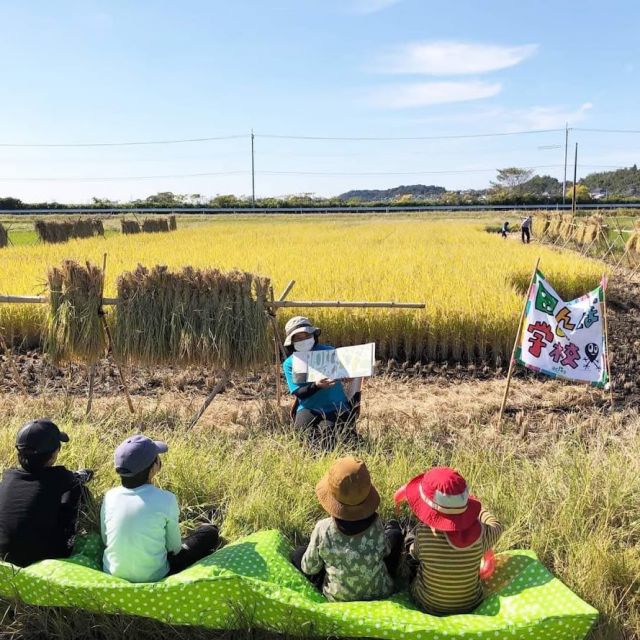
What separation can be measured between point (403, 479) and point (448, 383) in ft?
11.9

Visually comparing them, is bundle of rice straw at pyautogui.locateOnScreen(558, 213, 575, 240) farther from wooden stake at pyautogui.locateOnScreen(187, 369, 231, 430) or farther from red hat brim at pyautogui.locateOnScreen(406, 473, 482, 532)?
red hat brim at pyautogui.locateOnScreen(406, 473, 482, 532)

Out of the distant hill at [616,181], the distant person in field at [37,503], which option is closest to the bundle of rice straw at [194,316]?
the distant person in field at [37,503]

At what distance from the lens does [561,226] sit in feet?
80.2

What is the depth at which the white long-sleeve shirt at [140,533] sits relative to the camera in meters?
2.62

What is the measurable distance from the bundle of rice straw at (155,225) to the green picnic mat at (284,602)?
86.5 ft

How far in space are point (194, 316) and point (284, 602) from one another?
3423mm

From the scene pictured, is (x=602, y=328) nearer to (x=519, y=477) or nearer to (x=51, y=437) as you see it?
(x=519, y=477)

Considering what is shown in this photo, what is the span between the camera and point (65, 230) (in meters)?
22.9

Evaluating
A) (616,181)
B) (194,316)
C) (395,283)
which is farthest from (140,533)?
(616,181)

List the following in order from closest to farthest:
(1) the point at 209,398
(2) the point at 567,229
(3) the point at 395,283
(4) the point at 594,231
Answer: (1) the point at 209,398
(3) the point at 395,283
(4) the point at 594,231
(2) the point at 567,229

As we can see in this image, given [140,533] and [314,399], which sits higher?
[140,533]

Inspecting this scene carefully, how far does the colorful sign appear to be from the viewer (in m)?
5.01

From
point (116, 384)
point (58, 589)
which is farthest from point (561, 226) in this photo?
point (58, 589)

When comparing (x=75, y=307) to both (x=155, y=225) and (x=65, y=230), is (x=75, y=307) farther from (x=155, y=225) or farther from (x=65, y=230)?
(x=155, y=225)
